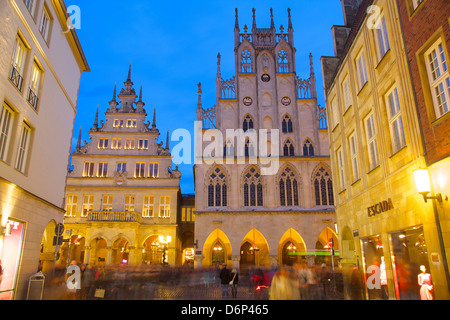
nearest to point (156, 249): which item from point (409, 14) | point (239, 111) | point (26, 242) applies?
point (239, 111)

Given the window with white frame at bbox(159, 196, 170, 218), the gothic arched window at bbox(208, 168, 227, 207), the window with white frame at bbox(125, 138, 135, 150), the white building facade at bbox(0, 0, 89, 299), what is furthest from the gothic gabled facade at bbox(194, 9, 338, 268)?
the white building facade at bbox(0, 0, 89, 299)

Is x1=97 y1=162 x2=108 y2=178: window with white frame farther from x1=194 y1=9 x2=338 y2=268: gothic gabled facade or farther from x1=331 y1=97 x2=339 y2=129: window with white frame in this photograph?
x1=331 y1=97 x2=339 y2=129: window with white frame

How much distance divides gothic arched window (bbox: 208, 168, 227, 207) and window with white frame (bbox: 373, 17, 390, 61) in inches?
927

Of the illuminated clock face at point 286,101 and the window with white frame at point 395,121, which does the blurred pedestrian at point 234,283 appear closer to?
the window with white frame at point 395,121

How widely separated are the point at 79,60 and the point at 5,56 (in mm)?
9456

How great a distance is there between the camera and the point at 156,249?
1484 inches

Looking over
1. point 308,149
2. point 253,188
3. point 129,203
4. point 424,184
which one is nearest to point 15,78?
point 424,184

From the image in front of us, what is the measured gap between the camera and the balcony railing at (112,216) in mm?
32906

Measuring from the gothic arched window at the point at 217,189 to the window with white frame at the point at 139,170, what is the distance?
7.88m

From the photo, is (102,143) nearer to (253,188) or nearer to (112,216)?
(112,216)

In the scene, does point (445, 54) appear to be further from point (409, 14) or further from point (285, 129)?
point (285, 129)

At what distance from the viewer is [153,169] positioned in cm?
3588

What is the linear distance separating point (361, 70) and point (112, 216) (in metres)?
28.1

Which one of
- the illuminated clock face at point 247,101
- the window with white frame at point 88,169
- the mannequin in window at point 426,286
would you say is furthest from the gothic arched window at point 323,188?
the mannequin in window at point 426,286
